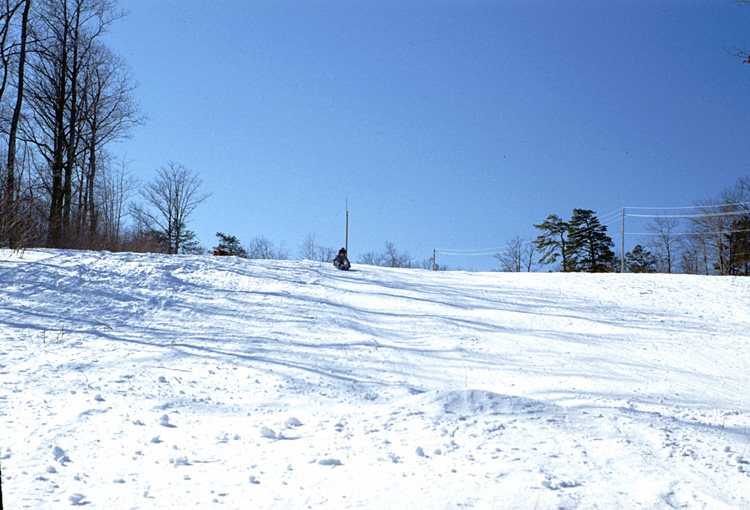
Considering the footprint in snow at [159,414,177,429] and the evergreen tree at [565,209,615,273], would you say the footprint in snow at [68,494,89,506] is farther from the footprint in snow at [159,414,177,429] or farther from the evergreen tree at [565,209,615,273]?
the evergreen tree at [565,209,615,273]

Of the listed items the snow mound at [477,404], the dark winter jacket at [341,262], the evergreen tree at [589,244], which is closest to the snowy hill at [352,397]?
the snow mound at [477,404]

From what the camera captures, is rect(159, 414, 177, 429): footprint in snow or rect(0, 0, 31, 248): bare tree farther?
rect(0, 0, 31, 248): bare tree

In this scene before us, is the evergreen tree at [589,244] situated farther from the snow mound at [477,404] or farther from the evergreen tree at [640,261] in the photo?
the snow mound at [477,404]

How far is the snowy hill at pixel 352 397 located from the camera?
338 cm

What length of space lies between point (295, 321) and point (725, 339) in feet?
27.5

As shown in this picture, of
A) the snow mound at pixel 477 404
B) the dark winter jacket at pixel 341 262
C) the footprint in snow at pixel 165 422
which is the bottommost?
the footprint in snow at pixel 165 422

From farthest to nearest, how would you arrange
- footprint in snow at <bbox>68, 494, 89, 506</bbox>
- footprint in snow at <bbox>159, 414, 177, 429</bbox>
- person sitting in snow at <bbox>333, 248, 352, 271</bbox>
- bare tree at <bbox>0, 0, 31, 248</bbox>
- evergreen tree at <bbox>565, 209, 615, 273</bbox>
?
evergreen tree at <bbox>565, 209, 615, 273</bbox>, person sitting in snow at <bbox>333, 248, 352, 271</bbox>, bare tree at <bbox>0, 0, 31, 248</bbox>, footprint in snow at <bbox>159, 414, 177, 429</bbox>, footprint in snow at <bbox>68, 494, 89, 506</bbox>

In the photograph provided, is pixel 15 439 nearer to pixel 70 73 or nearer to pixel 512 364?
Result: pixel 512 364

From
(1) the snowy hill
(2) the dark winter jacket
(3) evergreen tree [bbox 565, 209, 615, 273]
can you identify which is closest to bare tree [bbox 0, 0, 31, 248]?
(1) the snowy hill

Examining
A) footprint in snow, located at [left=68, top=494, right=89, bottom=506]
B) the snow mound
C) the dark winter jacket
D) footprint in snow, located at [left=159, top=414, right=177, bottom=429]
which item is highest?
the dark winter jacket

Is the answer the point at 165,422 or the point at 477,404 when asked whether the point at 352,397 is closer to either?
the point at 477,404

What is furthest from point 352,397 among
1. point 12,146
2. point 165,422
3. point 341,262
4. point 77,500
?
point 12,146

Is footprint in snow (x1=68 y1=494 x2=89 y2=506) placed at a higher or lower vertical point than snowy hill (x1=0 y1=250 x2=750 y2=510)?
lower

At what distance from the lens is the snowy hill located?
3.38m
